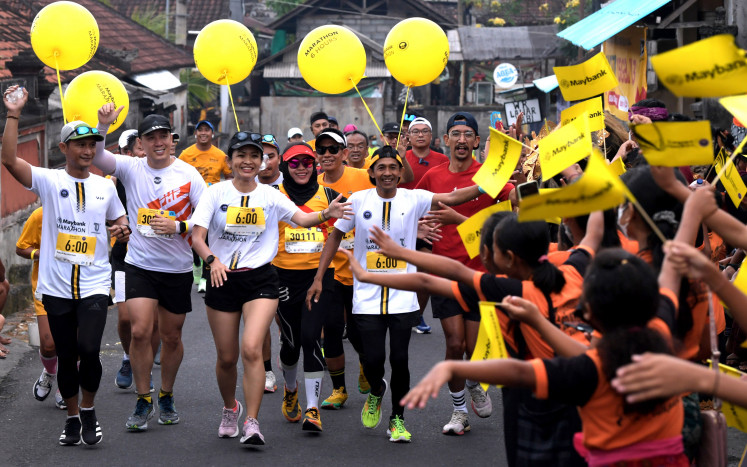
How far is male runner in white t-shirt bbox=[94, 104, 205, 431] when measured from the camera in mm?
7688

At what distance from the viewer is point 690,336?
440cm

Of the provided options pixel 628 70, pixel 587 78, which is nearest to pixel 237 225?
pixel 587 78

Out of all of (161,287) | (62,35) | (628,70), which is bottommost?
(161,287)

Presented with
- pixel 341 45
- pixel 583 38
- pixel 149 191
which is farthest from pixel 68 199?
pixel 583 38

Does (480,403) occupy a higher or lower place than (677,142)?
lower

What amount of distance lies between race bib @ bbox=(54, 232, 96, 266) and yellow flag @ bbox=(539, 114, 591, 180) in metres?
3.44

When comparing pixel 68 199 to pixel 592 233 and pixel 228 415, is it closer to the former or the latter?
pixel 228 415

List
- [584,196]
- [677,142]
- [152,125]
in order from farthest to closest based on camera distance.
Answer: [152,125] → [677,142] → [584,196]

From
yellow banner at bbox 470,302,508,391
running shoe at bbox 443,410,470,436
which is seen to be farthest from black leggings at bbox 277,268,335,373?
yellow banner at bbox 470,302,508,391

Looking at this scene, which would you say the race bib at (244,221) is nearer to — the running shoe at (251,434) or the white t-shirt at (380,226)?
the white t-shirt at (380,226)

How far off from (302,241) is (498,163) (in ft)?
8.68

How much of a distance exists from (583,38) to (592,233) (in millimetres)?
9613

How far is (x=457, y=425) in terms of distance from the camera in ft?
25.3

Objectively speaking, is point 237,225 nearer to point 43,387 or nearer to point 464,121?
point 464,121
